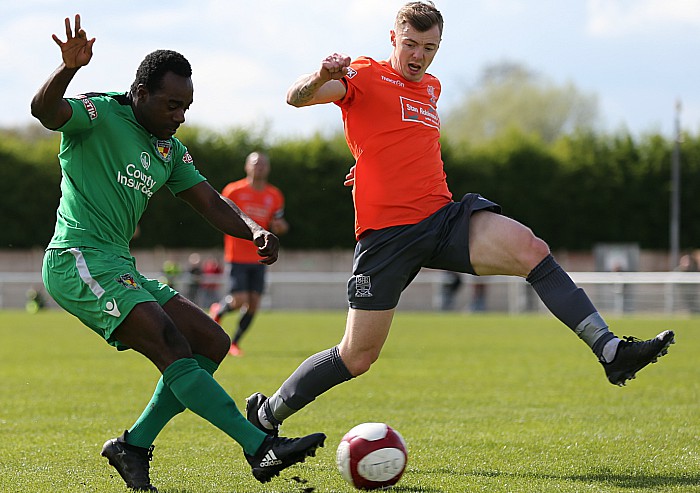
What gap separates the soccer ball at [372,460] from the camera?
486 cm

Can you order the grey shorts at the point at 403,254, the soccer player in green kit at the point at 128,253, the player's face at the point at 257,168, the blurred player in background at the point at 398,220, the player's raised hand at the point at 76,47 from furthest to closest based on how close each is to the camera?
the player's face at the point at 257,168
the grey shorts at the point at 403,254
the blurred player in background at the point at 398,220
the soccer player in green kit at the point at 128,253
the player's raised hand at the point at 76,47

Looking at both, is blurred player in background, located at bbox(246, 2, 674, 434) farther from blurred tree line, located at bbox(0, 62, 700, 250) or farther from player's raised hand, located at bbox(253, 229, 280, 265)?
blurred tree line, located at bbox(0, 62, 700, 250)

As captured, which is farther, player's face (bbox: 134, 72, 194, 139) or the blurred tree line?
the blurred tree line

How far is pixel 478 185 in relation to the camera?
4003cm

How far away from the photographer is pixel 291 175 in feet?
128

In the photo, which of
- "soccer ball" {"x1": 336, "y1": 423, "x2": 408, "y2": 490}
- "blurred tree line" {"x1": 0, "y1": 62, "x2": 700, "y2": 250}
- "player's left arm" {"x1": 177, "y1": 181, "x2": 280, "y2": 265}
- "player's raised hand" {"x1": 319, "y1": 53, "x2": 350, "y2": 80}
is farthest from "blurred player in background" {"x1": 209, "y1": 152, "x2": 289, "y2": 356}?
"blurred tree line" {"x1": 0, "y1": 62, "x2": 700, "y2": 250}

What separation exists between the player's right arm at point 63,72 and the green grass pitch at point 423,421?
5.83 ft

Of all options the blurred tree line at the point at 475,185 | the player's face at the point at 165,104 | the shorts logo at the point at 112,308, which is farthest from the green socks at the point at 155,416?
the blurred tree line at the point at 475,185

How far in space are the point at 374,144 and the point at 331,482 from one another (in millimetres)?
1824

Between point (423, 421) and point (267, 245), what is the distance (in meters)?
2.77

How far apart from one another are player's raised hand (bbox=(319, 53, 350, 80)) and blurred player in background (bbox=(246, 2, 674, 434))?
0.04 metres

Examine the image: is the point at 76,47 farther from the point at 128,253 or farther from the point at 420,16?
the point at 420,16

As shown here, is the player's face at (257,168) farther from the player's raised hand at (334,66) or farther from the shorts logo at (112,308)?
the shorts logo at (112,308)

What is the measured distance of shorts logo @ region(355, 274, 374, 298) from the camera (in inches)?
218
